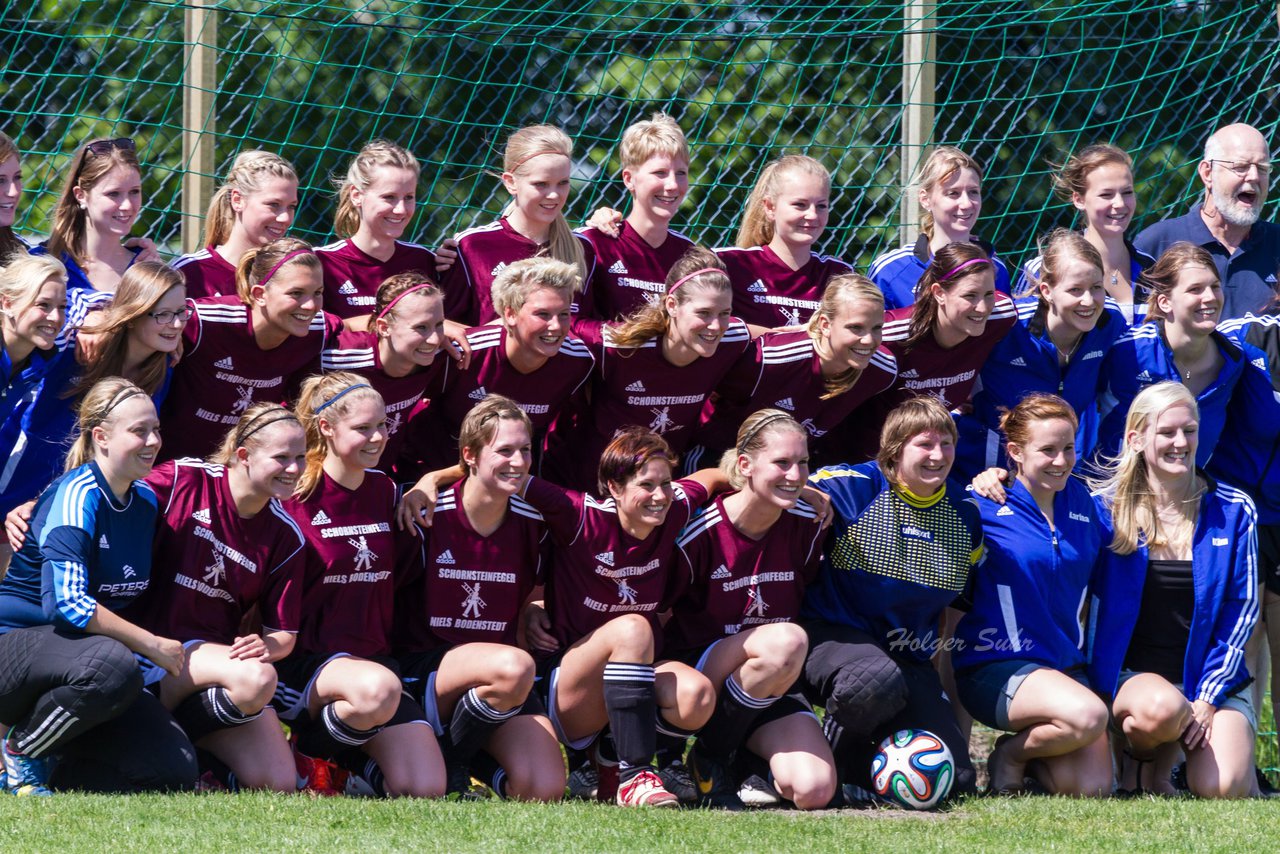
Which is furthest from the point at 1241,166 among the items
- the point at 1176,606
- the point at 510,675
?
the point at 510,675

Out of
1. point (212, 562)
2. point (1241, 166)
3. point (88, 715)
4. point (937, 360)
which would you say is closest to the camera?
point (88, 715)

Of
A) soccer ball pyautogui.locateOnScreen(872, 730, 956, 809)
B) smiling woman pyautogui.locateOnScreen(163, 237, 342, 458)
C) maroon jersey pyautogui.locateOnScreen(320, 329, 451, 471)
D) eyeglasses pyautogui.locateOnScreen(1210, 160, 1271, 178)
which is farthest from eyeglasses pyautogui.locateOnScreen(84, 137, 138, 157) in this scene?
eyeglasses pyautogui.locateOnScreen(1210, 160, 1271, 178)

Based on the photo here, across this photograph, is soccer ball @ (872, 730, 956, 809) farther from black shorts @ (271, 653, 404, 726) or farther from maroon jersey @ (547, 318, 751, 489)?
black shorts @ (271, 653, 404, 726)

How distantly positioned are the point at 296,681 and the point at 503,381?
3.37ft

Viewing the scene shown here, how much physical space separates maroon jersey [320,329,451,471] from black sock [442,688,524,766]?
856 mm

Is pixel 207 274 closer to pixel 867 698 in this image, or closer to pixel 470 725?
pixel 470 725

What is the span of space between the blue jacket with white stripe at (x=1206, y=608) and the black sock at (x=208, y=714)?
2399mm

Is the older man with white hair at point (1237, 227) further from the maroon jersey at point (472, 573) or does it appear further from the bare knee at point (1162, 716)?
the maroon jersey at point (472, 573)

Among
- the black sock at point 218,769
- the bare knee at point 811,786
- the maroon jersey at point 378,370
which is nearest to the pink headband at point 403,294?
the maroon jersey at point 378,370

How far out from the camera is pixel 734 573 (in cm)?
488

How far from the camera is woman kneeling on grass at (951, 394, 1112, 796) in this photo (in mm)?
4926

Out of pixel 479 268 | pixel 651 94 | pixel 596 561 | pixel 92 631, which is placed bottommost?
pixel 92 631

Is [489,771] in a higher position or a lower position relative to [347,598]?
lower

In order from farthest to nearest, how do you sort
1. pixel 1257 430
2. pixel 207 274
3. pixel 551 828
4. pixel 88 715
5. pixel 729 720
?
pixel 1257 430 → pixel 207 274 → pixel 729 720 → pixel 88 715 → pixel 551 828
